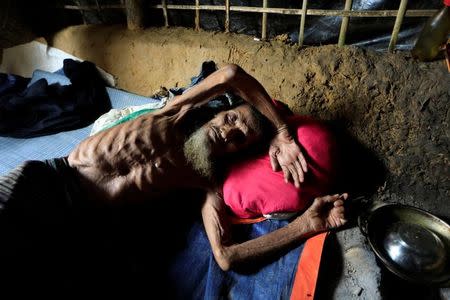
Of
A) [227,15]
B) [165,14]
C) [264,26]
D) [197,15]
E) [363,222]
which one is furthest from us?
[165,14]

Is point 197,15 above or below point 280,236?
above

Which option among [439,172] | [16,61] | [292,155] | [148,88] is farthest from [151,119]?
[16,61]

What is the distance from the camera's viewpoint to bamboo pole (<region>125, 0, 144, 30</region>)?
308cm

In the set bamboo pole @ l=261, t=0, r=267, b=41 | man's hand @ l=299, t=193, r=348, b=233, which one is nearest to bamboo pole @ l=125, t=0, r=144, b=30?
bamboo pole @ l=261, t=0, r=267, b=41

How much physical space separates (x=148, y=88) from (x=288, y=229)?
7.49 ft

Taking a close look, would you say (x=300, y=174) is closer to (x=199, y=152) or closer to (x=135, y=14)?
(x=199, y=152)

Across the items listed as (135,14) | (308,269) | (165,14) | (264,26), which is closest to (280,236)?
(308,269)

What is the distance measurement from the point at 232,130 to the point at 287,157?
1.24 ft

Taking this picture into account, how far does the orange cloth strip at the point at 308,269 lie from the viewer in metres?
1.40

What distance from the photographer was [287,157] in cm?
183

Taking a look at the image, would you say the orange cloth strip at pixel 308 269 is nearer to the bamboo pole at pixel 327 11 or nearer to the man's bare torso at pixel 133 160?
the man's bare torso at pixel 133 160

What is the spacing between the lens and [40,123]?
270cm

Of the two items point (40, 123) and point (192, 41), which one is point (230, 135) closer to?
point (192, 41)

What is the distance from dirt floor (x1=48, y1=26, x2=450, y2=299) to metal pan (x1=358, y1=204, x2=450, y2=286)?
20cm
